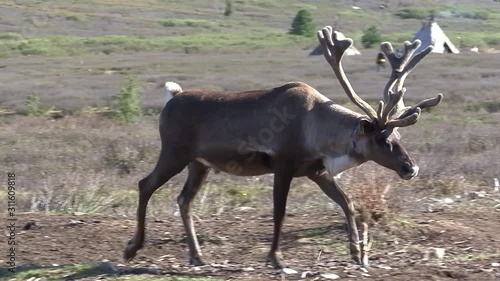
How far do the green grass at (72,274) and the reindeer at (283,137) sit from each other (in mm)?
795

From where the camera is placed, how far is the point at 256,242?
1086 centimetres

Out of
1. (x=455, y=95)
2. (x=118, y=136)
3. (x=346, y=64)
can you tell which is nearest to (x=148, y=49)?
(x=346, y=64)

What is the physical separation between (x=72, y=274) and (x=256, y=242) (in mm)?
2473

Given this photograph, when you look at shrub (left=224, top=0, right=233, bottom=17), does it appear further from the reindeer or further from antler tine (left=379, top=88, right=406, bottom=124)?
antler tine (left=379, top=88, right=406, bottom=124)

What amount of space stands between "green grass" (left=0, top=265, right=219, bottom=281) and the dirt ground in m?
0.30

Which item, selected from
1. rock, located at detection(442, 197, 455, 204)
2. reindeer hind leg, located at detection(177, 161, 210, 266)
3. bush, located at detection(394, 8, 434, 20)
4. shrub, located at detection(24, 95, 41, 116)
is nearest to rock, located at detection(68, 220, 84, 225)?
reindeer hind leg, located at detection(177, 161, 210, 266)

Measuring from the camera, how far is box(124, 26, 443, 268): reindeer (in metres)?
9.14

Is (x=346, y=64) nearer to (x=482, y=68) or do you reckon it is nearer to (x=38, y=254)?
(x=482, y=68)

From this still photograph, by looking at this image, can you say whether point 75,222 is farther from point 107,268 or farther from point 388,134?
point 388,134

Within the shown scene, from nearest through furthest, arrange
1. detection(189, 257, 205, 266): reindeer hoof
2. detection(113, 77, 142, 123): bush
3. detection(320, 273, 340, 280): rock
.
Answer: detection(320, 273, 340, 280): rock
detection(189, 257, 205, 266): reindeer hoof
detection(113, 77, 142, 123): bush

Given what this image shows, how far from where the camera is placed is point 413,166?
9.05 meters

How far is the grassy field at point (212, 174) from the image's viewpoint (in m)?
10.8

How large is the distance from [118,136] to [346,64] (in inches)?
1206

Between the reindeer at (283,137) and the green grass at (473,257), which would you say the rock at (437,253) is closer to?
the green grass at (473,257)
